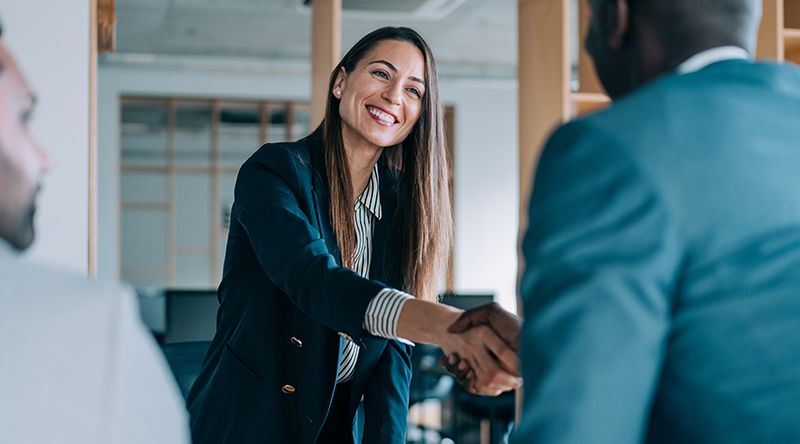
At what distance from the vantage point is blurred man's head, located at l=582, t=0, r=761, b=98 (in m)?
0.65

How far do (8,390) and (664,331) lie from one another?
480 millimetres

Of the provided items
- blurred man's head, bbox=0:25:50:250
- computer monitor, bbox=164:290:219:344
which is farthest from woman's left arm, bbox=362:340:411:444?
computer monitor, bbox=164:290:219:344

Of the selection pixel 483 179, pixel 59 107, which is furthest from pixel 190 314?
pixel 483 179

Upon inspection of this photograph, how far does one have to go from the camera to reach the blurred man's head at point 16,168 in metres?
0.77

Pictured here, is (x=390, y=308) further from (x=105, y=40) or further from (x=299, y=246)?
(x=105, y=40)

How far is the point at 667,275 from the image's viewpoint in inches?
21.6

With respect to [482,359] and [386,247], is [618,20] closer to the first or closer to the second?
[482,359]

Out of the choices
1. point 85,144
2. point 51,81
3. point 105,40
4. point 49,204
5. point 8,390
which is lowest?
point 8,390

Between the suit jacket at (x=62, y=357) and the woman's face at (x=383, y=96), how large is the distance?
44.9 inches

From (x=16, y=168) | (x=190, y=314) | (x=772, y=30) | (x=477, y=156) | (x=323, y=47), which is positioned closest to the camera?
(x=16, y=168)

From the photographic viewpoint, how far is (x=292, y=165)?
4.56 feet

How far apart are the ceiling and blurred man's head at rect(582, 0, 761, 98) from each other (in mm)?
5309

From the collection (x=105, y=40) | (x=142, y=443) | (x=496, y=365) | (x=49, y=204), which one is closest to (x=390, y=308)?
(x=496, y=365)

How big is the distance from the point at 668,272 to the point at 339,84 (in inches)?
48.3
